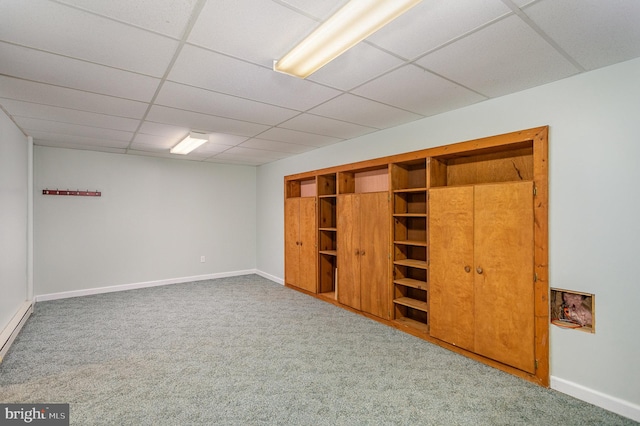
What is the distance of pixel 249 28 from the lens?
71.1 inches

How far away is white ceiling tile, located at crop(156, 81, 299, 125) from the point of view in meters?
2.76

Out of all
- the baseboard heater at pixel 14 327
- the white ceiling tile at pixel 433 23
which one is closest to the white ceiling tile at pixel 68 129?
the baseboard heater at pixel 14 327

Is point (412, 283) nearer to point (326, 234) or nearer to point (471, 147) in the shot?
point (471, 147)

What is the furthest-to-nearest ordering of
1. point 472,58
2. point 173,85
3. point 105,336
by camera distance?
point 105,336, point 173,85, point 472,58

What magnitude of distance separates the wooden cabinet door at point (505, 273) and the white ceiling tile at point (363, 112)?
1151mm

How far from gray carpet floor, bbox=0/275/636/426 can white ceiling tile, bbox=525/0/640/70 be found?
8.13ft

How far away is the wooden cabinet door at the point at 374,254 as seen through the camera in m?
3.94

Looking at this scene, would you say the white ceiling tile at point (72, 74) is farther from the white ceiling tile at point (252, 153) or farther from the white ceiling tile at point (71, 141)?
the white ceiling tile at point (252, 153)

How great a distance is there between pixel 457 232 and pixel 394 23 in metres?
2.10

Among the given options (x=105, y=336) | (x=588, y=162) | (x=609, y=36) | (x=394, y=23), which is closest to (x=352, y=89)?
(x=394, y=23)

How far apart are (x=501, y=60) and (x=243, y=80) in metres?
1.90

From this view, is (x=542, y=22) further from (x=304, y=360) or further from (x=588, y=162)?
(x=304, y=360)

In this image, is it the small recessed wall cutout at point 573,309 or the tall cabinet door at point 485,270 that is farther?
the tall cabinet door at point 485,270

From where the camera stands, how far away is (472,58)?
2.17 metres
